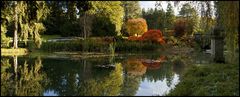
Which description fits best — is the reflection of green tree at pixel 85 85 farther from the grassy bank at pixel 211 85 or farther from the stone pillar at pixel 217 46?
the stone pillar at pixel 217 46

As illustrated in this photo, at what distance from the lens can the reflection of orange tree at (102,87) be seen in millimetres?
12208

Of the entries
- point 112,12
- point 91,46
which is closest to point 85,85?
point 91,46

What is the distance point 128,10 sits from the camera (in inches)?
3533

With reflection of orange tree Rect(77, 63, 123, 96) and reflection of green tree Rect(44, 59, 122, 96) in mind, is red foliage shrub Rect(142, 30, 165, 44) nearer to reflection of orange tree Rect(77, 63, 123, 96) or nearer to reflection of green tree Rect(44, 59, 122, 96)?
reflection of green tree Rect(44, 59, 122, 96)

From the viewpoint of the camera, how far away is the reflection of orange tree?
12.2 meters

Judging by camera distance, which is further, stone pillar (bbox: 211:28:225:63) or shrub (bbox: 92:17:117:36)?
shrub (bbox: 92:17:117:36)

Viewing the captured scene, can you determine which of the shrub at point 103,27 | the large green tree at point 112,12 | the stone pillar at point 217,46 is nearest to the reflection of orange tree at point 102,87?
the stone pillar at point 217,46

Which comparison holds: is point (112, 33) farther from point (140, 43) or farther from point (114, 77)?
point (114, 77)

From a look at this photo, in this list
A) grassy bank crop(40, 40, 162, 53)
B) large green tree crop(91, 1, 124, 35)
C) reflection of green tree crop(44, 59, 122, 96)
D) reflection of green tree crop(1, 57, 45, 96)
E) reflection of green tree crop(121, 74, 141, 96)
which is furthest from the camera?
large green tree crop(91, 1, 124, 35)

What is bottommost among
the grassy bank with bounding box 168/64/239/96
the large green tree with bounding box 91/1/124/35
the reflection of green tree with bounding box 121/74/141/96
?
the reflection of green tree with bounding box 121/74/141/96

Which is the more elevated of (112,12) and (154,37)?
(112,12)

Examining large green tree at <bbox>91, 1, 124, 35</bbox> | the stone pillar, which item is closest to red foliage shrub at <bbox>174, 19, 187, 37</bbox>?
large green tree at <bbox>91, 1, 124, 35</bbox>

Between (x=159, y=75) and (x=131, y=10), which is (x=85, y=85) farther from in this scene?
(x=131, y=10)

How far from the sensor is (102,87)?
44.3 feet
